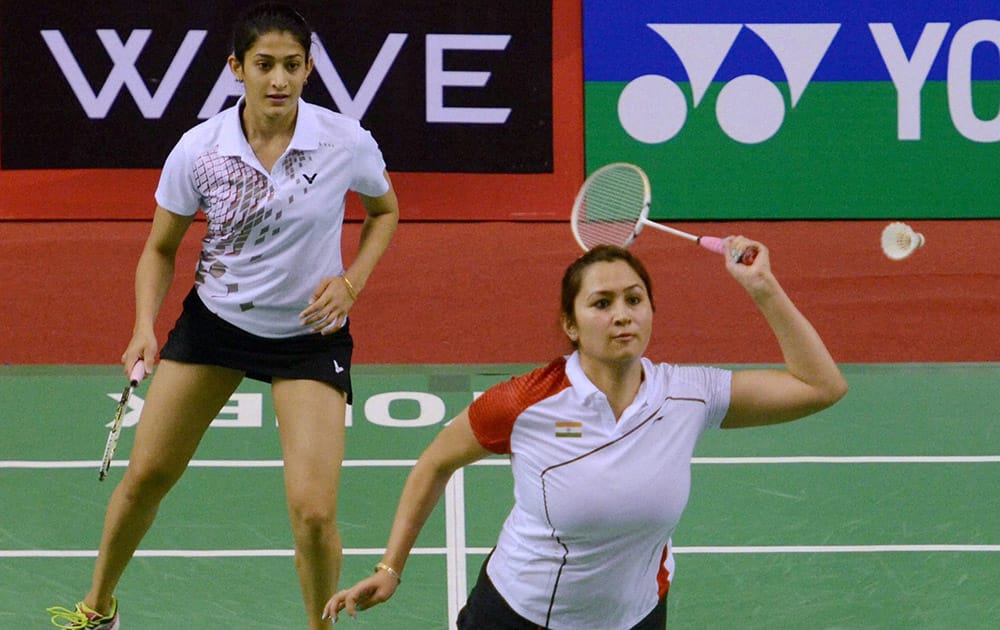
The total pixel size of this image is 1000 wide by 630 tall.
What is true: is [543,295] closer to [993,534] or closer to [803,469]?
[803,469]

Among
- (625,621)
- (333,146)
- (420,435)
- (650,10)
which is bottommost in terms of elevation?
(625,621)

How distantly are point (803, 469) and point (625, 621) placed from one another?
111 inches

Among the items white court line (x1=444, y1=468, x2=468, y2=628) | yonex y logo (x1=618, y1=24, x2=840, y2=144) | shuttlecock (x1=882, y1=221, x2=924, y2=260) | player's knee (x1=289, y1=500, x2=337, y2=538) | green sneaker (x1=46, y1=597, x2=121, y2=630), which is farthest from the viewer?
yonex y logo (x1=618, y1=24, x2=840, y2=144)

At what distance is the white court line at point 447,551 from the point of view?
16.0 feet

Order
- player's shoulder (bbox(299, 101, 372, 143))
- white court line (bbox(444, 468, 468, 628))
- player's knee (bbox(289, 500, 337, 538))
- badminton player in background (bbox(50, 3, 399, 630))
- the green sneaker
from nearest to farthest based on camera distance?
player's knee (bbox(289, 500, 337, 538)) → badminton player in background (bbox(50, 3, 399, 630)) → player's shoulder (bbox(299, 101, 372, 143)) → the green sneaker → white court line (bbox(444, 468, 468, 628))

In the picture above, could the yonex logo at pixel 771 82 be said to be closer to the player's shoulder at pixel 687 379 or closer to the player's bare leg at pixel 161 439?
the player's bare leg at pixel 161 439

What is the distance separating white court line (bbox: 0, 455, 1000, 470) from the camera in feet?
18.4

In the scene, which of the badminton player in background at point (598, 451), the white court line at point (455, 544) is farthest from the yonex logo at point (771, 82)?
the badminton player in background at point (598, 451)

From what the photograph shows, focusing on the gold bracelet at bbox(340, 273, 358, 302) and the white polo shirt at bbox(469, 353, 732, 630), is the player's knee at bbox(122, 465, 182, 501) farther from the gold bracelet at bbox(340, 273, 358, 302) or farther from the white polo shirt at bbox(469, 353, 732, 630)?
the white polo shirt at bbox(469, 353, 732, 630)

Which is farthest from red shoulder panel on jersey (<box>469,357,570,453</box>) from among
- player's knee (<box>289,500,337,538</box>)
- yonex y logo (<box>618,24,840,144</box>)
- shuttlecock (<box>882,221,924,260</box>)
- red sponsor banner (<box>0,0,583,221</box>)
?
yonex y logo (<box>618,24,840,144</box>)

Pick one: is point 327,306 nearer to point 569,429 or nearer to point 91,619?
point 91,619

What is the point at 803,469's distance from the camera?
5.59 m

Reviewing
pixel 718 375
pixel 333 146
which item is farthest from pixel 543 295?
pixel 718 375

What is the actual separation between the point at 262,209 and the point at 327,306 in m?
0.29
